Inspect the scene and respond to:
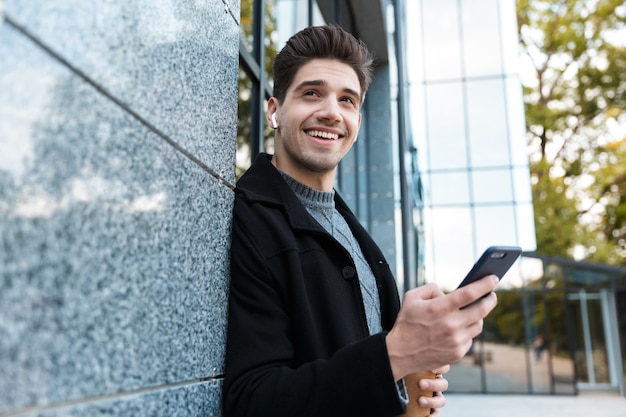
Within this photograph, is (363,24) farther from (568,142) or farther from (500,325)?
(568,142)

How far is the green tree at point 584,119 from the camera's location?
22281mm

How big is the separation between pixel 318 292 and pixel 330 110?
26.2 inches

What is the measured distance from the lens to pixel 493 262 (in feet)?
4.33

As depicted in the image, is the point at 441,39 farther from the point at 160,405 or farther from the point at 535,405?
the point at 160,405

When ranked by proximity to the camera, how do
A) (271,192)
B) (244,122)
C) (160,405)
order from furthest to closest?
(244,122) → (271,192) → (160,405)

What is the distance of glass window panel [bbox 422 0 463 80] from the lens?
20359 mm

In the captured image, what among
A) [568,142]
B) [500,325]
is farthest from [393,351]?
[568,142]

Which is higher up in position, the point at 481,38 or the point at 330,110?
the point at 481,38

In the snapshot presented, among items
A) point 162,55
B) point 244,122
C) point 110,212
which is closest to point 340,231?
point 162,55

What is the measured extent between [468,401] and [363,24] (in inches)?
457

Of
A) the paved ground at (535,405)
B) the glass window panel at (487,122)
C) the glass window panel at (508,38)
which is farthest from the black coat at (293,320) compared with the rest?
the glass window panel at (508,38)

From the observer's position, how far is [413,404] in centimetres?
159

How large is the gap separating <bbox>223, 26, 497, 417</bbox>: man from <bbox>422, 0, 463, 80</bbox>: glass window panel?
19.1m

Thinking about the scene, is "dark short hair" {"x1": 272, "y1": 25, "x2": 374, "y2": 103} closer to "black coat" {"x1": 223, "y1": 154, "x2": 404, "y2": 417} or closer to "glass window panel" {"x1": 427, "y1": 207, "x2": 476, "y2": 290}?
"black coat" {"x1": 223, "y1": 154, "x2": 404, "y2": 417}
